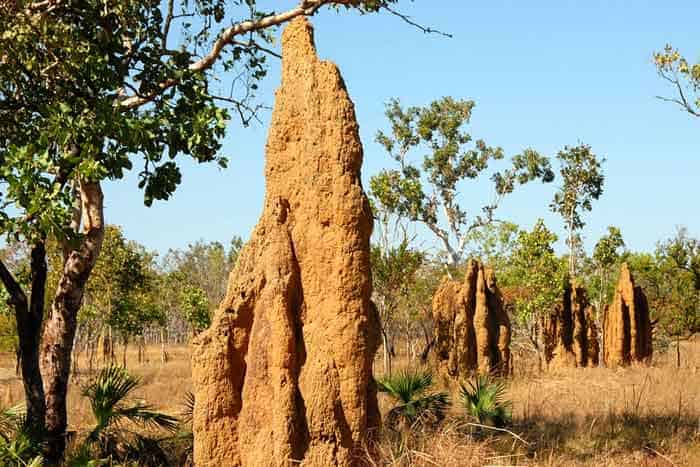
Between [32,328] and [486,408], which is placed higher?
[32,328]

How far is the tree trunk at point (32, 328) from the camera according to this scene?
8461 millimetres

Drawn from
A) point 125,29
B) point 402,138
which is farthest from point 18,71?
point 402,138

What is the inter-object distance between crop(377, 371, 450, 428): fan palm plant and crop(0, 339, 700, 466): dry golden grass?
21 centimetres

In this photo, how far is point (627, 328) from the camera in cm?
2245

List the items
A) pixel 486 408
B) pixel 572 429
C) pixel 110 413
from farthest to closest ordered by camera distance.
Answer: pixel 572 429
pixel 486 408
pixel 110 413

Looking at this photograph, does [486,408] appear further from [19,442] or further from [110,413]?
[19,442]

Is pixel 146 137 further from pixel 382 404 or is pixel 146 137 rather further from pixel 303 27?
pixel 382 404

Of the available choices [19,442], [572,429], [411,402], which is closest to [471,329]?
[572,429]

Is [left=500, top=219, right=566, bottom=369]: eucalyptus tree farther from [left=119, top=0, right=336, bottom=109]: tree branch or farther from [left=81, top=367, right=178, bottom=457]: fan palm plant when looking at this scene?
[left=81, top=367, right=178, bottom=457]: fan palm plant

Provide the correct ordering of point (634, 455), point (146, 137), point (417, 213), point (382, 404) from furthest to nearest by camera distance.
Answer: point (417, 213) < point (382, 404) < point (634, 455) < point (146, 137)

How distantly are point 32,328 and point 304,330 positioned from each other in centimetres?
373

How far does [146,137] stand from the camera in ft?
23.3

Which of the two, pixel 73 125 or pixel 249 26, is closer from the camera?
pixel 73 125

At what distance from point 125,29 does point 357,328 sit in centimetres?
438
